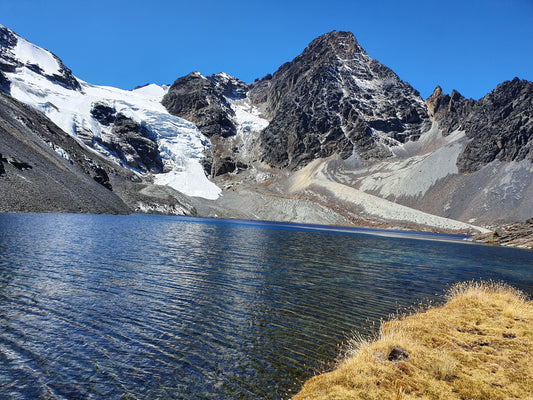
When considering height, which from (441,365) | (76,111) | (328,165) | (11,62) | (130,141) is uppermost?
(11,62)

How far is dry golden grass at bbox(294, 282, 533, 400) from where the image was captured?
20.3ft

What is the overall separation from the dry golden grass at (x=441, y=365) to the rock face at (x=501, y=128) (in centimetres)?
15918

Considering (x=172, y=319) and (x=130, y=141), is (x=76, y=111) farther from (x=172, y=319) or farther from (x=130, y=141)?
(x=172, y=319)

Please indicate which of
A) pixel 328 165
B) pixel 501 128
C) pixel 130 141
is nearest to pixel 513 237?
pixel 501 128

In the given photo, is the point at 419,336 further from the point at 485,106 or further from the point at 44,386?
the point at 485,106

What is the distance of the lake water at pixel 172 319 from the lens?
299 inches

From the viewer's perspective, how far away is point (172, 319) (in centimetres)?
1180

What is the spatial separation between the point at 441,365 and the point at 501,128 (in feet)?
591

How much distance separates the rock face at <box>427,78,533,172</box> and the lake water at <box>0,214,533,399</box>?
144m

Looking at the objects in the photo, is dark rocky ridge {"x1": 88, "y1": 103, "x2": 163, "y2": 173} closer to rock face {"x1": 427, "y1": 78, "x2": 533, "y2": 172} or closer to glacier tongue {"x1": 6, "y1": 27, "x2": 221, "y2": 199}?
glacier tongue {"x1": 6, "y1": 27, "x2": 221, "y2": 199}

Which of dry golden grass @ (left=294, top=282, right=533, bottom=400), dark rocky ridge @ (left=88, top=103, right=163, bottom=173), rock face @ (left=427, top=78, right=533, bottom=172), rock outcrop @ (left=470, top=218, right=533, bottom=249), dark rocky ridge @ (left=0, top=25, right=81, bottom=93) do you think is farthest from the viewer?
dark rocky ridge @ (left=0, top=25, right=81, bottom=93)

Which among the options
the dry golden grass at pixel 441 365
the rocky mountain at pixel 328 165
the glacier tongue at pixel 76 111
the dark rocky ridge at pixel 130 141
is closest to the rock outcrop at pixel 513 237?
the rocky mountain at pixel 328 165

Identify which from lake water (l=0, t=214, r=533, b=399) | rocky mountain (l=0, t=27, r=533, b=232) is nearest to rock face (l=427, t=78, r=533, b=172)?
rocky mountain (l=0, t=27, r=533, b=232)

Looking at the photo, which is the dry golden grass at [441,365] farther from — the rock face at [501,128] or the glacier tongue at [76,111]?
the rock face at [501,128]
